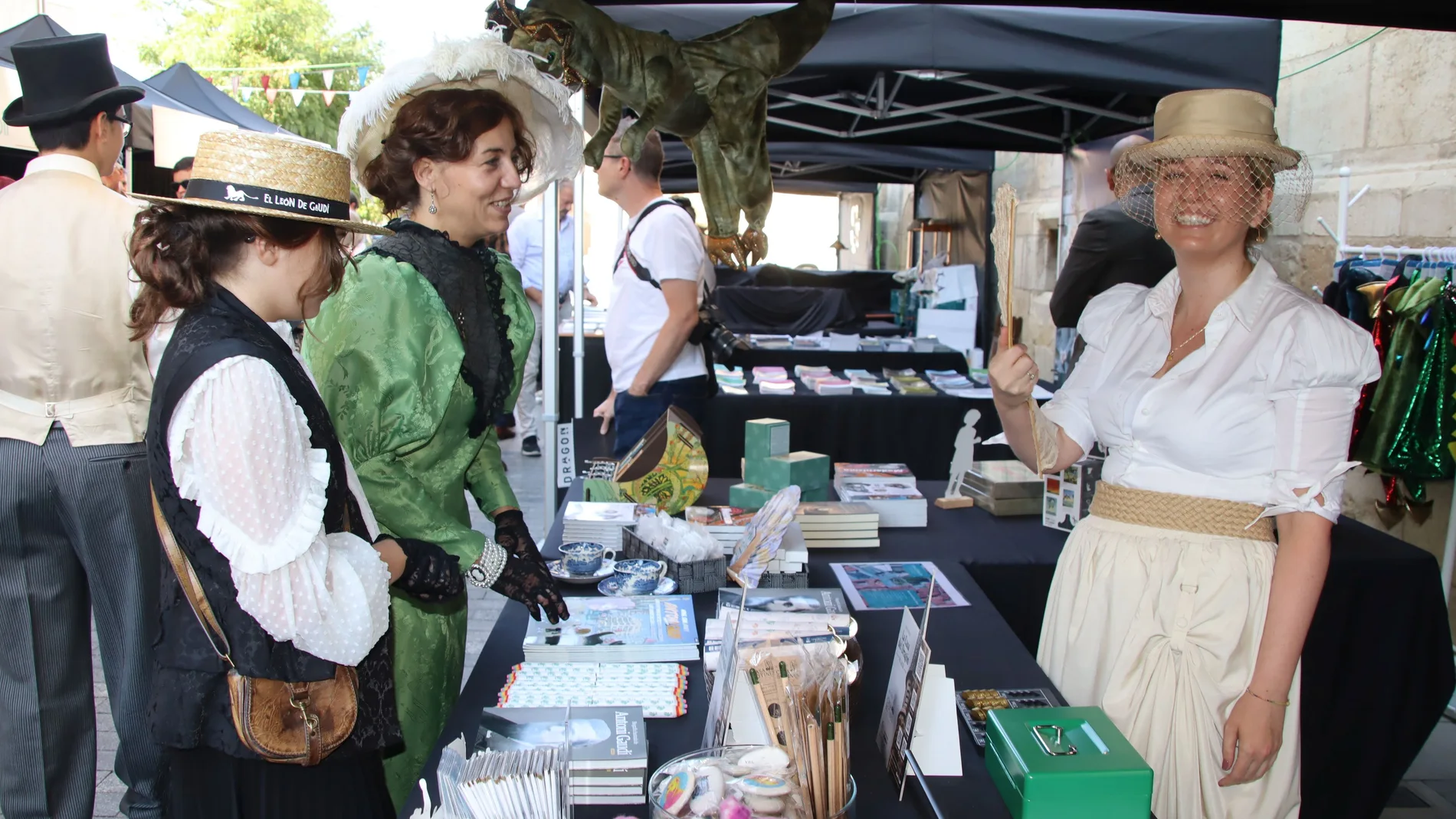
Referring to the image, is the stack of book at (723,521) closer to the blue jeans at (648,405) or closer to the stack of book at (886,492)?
the stack of book at (886,492)

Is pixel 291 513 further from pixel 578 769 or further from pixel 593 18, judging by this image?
pixel 593 18

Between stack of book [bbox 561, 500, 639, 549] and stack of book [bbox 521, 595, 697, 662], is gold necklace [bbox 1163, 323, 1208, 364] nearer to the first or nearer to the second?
stack of book [bbox 521, 595, 697, 662]

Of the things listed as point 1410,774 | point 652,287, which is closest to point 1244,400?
point 1410,774

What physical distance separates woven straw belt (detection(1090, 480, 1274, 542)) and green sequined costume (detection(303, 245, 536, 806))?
1.19m

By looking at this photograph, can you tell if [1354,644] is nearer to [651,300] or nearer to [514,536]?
[514,536]

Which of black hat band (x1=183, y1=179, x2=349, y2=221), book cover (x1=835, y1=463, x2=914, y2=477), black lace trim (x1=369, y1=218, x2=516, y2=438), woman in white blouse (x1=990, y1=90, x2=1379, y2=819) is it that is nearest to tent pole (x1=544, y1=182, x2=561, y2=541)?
book cover (x1=835, y1=463, x2=914, y2=477)

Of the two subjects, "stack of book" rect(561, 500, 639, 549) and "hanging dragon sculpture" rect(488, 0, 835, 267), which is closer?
"hanging dragon sculpture" rect(488, 0, 835, 267)

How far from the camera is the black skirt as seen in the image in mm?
1304

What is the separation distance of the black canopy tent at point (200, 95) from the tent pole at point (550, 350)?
15.2ft

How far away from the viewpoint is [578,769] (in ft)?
3.94

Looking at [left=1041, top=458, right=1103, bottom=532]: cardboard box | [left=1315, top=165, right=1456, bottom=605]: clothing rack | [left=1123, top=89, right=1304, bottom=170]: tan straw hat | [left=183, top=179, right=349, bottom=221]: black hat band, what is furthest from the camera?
[left=1315, top=165, right=1456, bottom=605]: clothing rack

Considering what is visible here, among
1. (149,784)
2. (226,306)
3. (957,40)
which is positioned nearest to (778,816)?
(226,306)

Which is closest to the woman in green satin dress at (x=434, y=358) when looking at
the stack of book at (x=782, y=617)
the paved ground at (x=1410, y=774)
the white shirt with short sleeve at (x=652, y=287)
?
the stack of book at (x=782, y=617)

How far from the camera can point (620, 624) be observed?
1780 millimetres
